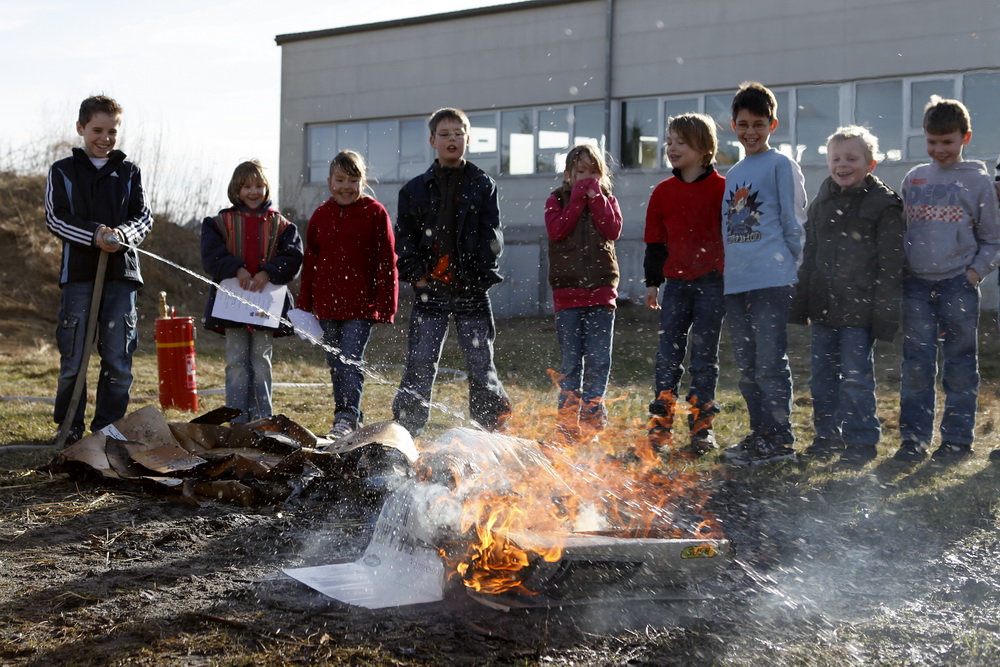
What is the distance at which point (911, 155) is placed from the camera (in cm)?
1625

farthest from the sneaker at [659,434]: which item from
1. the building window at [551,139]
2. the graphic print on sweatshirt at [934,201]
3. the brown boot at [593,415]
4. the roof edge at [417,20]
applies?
the roof edge at [417,20]

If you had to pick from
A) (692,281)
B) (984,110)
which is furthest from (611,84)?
(692,281)

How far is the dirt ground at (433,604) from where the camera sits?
2750 mm

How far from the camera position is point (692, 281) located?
5.97 meters

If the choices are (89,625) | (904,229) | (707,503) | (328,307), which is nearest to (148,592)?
(89,625)

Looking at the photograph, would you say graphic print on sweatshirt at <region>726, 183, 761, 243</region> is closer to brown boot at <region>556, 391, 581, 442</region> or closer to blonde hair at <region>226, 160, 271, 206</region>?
brown boot at <region>556, 391, 581, 442</region>

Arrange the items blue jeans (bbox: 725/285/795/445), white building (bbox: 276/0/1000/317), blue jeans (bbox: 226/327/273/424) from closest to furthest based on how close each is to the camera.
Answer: blue jeans (bbox: 725/285/795/445), blue jeans (bbox: 226/327/273/424), white building (bbox: 276/0/1000/317)

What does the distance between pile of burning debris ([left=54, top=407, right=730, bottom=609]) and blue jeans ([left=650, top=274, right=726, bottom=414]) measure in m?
1.52

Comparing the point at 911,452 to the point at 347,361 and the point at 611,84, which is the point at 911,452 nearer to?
the point at 347,361

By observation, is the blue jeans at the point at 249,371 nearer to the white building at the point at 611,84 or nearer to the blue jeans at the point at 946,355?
the blue jeans at the point at 946,355

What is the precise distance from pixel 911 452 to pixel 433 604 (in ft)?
11.9

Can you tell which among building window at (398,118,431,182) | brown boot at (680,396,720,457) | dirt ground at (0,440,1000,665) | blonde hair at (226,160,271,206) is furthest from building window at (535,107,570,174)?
dirt ground at (0,440,1000,665)

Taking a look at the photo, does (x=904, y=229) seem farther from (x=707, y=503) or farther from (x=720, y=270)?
(x=707, y=503)

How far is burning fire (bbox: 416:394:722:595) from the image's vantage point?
3.11 metres
